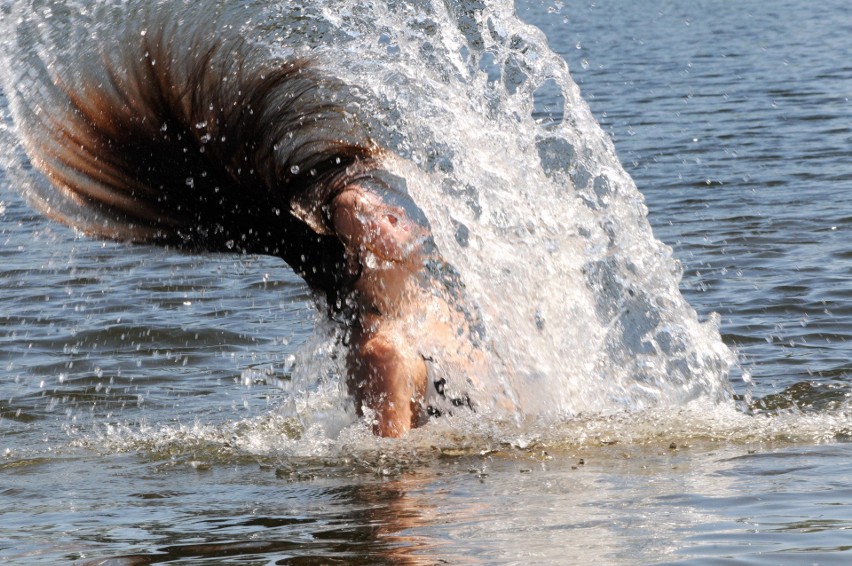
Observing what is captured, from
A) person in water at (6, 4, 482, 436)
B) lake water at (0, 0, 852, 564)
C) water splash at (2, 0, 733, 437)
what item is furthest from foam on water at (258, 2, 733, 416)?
person in water at (6, 4, 482, 436)

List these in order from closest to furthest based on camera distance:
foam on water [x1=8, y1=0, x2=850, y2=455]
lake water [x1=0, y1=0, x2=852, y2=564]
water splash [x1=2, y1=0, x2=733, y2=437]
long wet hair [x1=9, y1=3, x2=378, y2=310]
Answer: lake water [x1=0, y1=0, x2=852, y2=564] < long wet hair [x1=9, y1=3, x2=378, y2=310] < foam on water [x1=8, y1=0, x2=850, y2=455] < water splash [x1=2, y1=0, x2=733, y2=437]

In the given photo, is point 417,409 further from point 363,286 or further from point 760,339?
point 760,339

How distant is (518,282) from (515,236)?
8.5 inches

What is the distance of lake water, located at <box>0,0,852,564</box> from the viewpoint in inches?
164

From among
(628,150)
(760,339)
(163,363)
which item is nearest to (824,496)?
(760,339)

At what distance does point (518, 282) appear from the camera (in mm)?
6016

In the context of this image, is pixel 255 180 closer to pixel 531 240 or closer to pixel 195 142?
pixel 195 142

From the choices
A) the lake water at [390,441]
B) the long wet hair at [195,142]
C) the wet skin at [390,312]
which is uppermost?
the long wet hair at [195,142]

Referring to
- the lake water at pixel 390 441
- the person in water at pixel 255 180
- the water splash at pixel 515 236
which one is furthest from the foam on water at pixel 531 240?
the person in water at pixel 255 180

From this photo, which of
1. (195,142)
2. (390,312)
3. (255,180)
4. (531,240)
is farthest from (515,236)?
(195,142)

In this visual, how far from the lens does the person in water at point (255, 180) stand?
16.8 ft

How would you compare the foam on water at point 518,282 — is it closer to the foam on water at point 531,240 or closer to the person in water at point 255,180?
the foam on water at point 531,240

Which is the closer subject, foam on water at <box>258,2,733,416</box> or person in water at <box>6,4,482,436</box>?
person in water at <box>6,4,482,436</box>

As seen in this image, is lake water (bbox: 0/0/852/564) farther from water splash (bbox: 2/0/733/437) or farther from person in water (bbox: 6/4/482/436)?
person in water (bbox: 6/4/482/436)
